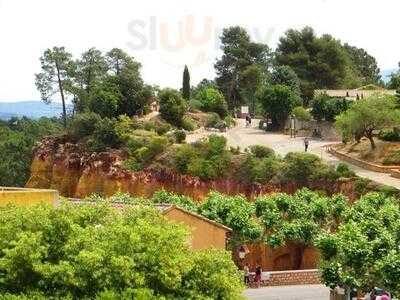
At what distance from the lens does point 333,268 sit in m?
24.2

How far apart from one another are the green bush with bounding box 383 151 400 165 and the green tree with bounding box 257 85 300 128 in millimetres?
16075

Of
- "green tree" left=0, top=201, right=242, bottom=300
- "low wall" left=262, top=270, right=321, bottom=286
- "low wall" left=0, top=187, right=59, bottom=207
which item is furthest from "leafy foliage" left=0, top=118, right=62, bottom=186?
"green tree" left=0, top=201, right=242, bottom=300

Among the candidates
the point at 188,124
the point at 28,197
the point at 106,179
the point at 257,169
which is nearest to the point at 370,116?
the point at 257,169

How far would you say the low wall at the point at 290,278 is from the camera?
34.9 meters

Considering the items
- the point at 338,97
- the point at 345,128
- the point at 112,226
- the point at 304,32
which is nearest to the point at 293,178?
the point at 345,128

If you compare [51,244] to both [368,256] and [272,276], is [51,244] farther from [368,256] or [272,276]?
[272,276]

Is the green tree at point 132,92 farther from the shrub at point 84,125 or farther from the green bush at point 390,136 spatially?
the green bush at point 390,136

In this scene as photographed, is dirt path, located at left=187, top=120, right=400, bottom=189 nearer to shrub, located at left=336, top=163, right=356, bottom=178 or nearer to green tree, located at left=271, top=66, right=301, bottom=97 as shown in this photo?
shrub, located at left=336, top=163, right=356, bottom=178

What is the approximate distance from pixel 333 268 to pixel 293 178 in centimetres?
2969

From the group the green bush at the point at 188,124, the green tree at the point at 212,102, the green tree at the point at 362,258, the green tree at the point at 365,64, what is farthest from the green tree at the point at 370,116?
the green tree at the point at 365,64

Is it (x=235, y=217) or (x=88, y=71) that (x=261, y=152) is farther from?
(x=88, y=71)

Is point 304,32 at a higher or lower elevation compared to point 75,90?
higher

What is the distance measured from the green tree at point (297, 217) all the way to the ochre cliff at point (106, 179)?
11.7 metres

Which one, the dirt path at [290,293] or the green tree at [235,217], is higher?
the green tree at [235,217]
